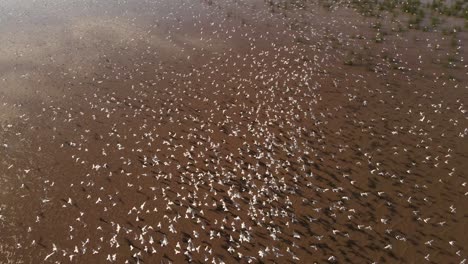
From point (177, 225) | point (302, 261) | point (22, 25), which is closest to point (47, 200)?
point (177, 225)

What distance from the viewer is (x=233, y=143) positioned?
62.6ft

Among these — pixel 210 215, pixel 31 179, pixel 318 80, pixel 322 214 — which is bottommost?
pixel 31 179

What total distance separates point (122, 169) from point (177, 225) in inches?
178

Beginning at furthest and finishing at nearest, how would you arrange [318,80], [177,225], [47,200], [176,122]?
[318,80]
[176,122]
[47,200]
[177,225]

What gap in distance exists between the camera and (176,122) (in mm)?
20734

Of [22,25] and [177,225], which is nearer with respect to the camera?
[177,225]

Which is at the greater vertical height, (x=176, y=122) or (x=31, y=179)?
(x=176, y=122)

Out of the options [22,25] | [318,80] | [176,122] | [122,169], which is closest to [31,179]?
[122,169]

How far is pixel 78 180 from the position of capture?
17.4 m

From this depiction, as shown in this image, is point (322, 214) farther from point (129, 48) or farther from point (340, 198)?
point (129, 48)

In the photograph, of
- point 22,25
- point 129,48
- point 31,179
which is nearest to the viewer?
point 31,179

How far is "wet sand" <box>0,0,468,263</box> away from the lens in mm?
14391

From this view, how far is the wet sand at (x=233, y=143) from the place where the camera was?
14.4 m

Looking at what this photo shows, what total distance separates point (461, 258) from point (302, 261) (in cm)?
544
